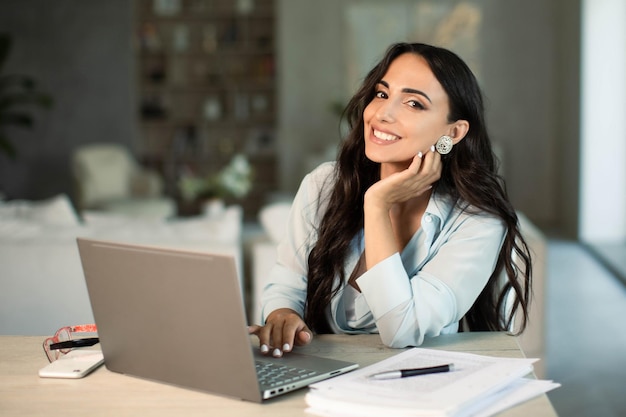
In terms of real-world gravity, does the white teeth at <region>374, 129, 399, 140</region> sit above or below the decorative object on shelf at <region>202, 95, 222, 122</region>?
above

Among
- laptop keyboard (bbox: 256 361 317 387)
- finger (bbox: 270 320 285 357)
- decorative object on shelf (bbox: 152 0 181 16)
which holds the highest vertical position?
decorative object on shelf (bbox: 152 0 181 16)

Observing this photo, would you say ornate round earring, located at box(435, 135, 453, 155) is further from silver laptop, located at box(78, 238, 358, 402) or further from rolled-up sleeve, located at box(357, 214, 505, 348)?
silver laptop, located at box(78, 238, 358, 402)

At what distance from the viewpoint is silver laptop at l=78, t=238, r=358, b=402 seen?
1.13 metres

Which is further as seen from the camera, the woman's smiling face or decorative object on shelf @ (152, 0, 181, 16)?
decorative object on shelf @ (152, 0, 181, 16)

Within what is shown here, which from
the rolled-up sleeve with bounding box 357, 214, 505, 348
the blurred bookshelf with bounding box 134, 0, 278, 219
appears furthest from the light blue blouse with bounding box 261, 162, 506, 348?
the blurred bookshelf with bounding box 134, 0, 278, 219

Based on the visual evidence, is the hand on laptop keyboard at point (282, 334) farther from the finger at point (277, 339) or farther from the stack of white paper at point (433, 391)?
the stack of white paper at point (433, 391)

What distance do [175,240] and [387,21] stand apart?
690cm

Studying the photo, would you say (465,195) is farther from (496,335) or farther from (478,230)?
(496,335)

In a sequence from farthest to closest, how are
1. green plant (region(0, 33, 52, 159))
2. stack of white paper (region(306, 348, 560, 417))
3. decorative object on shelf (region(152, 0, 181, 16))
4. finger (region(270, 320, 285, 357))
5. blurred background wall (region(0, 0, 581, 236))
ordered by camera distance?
1. decorative object on shelf (region(152, 0, 181, 16))
2. blurred background wall (region(0, 0, 581, 236))
3. green plant (region(0, 33, 52, 159))
4. finger (region(270, 320, 285, 357))
5. stack of white paper (region(306, 348, 560, 417))

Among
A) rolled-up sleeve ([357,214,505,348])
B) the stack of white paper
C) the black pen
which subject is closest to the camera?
the stack of white paper

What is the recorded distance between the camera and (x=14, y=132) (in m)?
9.62

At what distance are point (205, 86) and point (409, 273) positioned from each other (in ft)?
28.5

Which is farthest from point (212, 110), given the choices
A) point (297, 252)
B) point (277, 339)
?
point (277, 339)

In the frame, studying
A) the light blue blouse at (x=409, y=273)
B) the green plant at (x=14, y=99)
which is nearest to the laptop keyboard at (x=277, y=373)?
the light blue blouse at (x=409, y=273)
